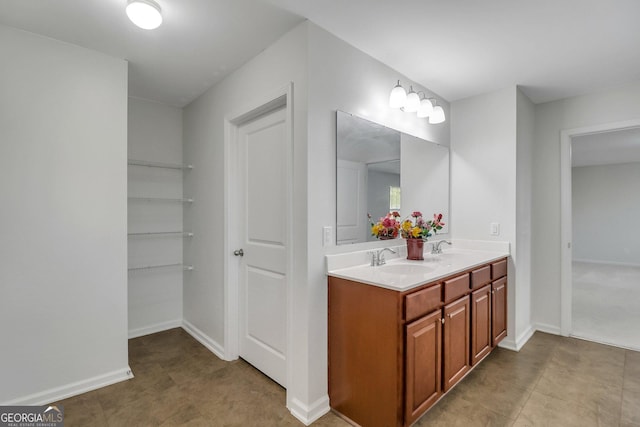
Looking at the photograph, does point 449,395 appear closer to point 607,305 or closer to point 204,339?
point 204,339

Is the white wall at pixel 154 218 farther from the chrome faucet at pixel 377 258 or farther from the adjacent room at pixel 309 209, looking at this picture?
the chrome faucet at pixel 377 258

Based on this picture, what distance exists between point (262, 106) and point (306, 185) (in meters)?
0.78

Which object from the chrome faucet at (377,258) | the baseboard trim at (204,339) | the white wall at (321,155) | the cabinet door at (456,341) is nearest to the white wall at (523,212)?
the cabinet door at (456,341)

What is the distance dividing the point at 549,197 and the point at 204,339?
379 centimetres

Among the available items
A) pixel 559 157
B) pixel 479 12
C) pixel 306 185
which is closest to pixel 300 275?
pixel 306 185

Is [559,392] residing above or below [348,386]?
below

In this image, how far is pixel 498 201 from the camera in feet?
9.58

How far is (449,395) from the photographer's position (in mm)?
2115

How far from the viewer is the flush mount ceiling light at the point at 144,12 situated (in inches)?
64.2

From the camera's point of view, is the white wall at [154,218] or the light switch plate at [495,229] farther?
the white wall at [154,218]

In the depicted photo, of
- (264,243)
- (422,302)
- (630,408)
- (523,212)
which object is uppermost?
(523,212)

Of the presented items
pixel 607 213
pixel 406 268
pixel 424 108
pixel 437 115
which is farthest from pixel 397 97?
pixel 607 213

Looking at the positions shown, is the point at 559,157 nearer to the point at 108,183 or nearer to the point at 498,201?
the point at 498,201

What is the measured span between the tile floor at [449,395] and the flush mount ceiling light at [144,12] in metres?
2.30
